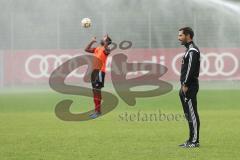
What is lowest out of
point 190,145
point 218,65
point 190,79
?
point 190,145

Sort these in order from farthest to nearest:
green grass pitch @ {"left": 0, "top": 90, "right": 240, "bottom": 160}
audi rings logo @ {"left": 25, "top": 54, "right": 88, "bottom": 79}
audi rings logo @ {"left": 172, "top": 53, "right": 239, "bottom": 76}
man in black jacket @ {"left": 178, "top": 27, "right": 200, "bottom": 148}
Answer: audi rings logo @ {"left": 172, "top": 53, "right": 239, "bottom": 76} → audi rings logo @ {"left": 25, "top": 54, "right": 88, "bottom": 79} → man in black jacket @ {"left": 178, "top": 27, "right": 200, "bottom": 148} → green grass pitch @ {"left": 0, "top": 90, "right": 240, "bottom": 160}

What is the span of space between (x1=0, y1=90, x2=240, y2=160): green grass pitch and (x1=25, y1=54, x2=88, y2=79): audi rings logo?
37.6 feet

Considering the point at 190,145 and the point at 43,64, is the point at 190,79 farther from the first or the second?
the point at 43,64

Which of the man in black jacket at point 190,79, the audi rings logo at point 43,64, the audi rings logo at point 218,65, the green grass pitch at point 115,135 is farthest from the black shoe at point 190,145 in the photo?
the audi rings logo at point 218,65

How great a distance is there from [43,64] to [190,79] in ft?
76.1

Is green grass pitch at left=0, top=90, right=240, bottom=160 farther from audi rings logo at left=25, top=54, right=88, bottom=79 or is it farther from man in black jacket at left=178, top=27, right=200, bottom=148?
audi rings logo at left=25, top=54, right=88, bottom=79

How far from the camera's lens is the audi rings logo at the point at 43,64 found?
34906 mm

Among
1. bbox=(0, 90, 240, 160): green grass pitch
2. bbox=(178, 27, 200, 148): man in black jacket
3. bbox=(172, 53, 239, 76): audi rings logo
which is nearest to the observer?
bbox=(0, 90, 240, 160): green grass pitch

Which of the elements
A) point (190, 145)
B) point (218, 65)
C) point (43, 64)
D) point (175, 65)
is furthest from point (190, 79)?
point (43, 64)

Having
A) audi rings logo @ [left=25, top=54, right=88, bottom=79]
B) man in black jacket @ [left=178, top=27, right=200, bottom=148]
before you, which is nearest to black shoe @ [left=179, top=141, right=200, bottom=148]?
man in black jacket @ [left=178, top=27, right=200, bottom=148]

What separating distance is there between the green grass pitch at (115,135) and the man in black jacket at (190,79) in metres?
0.30

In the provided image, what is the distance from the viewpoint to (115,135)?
1460cm

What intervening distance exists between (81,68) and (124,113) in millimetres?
15204

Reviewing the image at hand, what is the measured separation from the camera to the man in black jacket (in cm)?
1258
